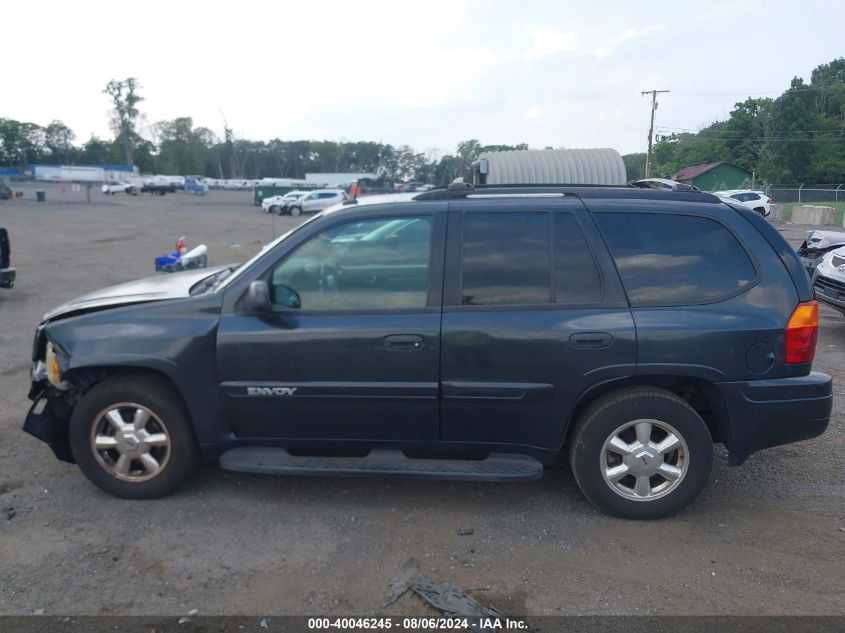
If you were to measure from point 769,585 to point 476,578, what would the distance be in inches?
55.0

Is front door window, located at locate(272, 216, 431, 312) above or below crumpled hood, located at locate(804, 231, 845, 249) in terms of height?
above

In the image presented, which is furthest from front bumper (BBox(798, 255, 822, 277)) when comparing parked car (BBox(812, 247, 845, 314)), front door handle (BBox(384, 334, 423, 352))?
front door handle (BBox(384, 334, 423, 352))

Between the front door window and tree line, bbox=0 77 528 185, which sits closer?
the front door window

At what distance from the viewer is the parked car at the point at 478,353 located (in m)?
3.91

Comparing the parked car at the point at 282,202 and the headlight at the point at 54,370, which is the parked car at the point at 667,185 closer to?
the headlight at the point at 54,370

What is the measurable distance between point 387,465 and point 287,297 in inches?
43.4

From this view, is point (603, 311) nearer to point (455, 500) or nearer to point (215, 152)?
point (455, 500)

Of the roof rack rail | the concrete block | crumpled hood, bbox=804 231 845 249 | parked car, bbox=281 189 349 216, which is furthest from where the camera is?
parked car, bbox=281 189 349 216

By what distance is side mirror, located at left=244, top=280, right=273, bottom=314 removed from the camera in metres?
3.90

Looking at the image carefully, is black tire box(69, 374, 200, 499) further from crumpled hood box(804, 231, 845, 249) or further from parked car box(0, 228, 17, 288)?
crumpled hood box(804, 231, 845, 249)

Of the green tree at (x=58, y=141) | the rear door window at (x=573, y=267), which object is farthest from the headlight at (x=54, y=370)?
the green tree at (x=58, y=141)

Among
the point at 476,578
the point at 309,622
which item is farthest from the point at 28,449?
the point at 476,578

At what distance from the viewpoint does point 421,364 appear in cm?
394

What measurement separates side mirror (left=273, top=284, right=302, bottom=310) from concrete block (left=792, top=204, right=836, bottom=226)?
120 feet
